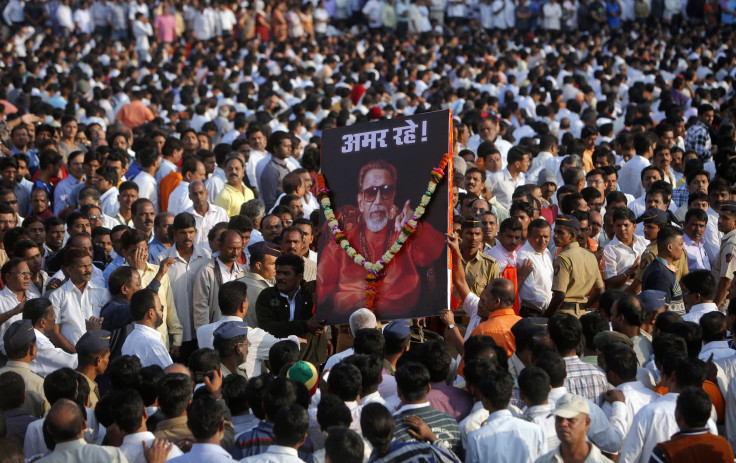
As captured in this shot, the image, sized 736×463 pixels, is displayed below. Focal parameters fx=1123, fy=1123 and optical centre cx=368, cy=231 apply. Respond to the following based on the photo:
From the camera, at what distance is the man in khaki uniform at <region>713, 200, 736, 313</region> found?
974cm

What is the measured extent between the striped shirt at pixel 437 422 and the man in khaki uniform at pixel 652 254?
3.89 meters

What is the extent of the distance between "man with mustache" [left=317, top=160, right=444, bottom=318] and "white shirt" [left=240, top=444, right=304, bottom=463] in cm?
285

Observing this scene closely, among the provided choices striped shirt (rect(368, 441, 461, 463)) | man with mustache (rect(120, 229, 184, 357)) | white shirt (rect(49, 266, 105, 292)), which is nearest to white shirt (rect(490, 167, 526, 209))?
man with mustache (rect(120, 229, 184, 357))

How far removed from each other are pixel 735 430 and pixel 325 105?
13.8m

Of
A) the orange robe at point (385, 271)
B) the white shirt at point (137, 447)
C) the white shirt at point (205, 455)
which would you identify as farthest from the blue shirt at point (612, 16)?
the white shirt at point (205, 455)

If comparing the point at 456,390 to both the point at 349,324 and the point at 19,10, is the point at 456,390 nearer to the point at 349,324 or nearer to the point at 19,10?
the point at 349,324

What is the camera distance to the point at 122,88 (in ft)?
72.0

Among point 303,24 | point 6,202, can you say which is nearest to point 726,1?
point 303,24

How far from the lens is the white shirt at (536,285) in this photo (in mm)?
9297

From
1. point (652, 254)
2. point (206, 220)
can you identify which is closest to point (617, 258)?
point (652, 254)

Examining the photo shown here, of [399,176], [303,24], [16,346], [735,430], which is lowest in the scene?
[735,430]

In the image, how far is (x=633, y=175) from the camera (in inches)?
532

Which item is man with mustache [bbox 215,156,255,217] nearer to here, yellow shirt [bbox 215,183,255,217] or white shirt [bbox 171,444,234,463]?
yellow shirt [bbox 215,183,255,217]

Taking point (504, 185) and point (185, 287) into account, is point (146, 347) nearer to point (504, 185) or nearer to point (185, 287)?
point (185, 287)
